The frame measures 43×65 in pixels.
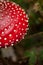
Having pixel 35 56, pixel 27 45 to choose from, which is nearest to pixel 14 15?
pixel 35 56

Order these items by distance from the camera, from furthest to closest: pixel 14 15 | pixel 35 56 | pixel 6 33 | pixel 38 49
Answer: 1. pixel 38 49
2. pixel 35 56
3. pixel 14 15
4. pixel 6 33

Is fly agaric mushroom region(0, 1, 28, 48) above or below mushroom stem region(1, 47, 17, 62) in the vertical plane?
above

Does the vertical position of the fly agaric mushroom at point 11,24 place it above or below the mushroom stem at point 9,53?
above

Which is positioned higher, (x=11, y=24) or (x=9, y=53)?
(x=11, y=24)

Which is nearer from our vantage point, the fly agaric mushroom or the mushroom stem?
the fly agaric mushroom

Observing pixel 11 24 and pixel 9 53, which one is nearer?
pixel 11 24

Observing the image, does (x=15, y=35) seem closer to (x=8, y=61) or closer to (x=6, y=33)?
(x=6, y=33)

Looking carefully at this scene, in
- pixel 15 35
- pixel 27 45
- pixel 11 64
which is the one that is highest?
pixel 15 35

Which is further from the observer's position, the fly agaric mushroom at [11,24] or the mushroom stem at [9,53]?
the mushroom stem at [9,53]
